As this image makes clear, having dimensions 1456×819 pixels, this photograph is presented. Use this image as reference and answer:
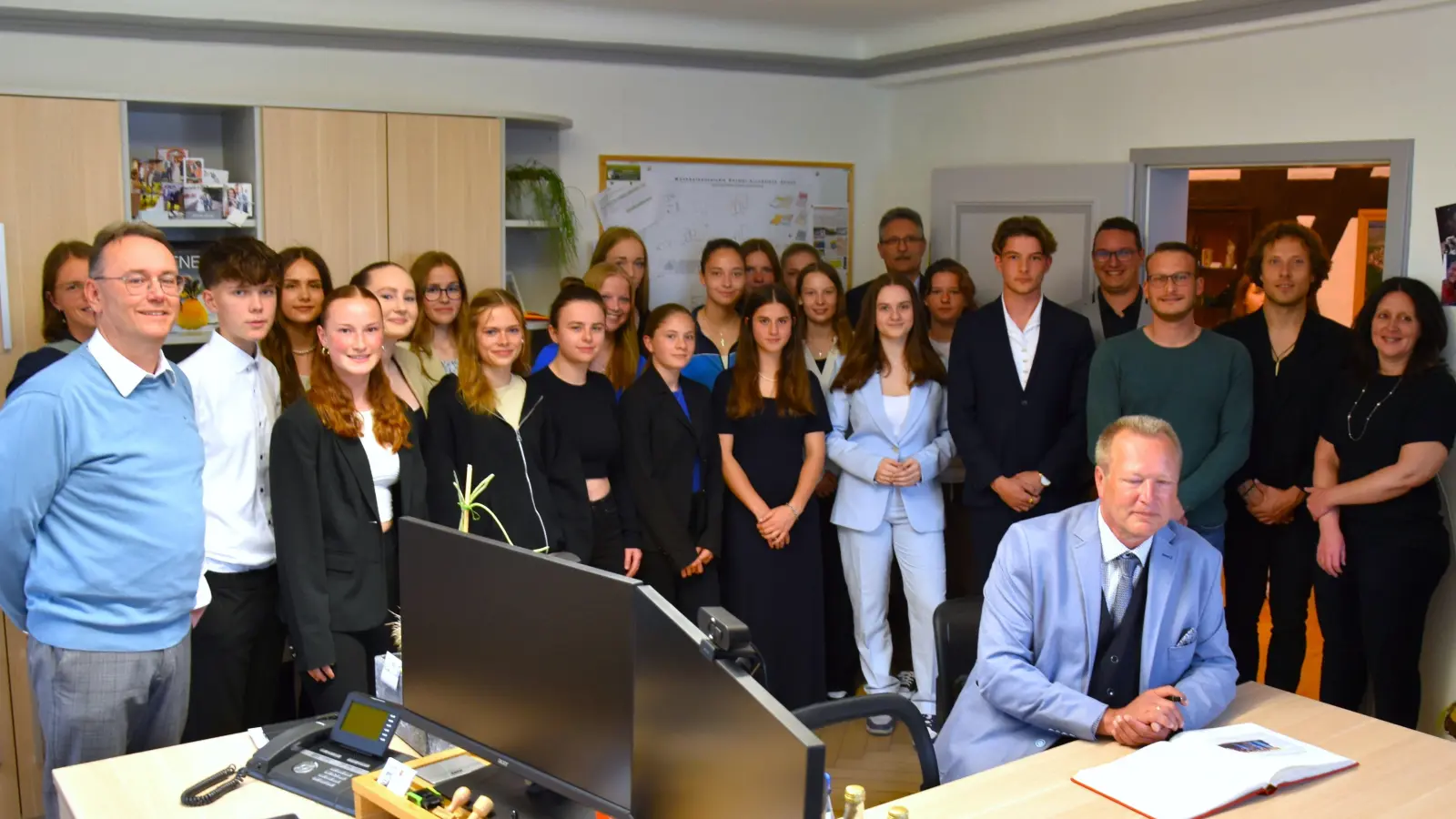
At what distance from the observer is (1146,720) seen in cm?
238

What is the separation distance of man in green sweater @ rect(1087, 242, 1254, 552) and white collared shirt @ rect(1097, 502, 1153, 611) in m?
1.45

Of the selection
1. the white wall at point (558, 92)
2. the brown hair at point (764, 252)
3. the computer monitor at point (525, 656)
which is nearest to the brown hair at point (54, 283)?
the white wall at point (558, 92)

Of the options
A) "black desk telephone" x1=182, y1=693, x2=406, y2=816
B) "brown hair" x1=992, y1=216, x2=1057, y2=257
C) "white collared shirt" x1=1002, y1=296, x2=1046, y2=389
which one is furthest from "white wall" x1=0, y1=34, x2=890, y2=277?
"black desk telephone" x1=182, y1=693, x2=406, y2=816

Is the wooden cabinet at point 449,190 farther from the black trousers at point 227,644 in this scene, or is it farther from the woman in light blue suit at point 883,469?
the black trousers at point 227,644

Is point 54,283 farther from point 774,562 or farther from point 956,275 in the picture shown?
point 956,275

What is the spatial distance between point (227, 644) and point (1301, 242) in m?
3.56

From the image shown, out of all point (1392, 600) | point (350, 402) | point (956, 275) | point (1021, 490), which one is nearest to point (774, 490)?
point (1021, 490)

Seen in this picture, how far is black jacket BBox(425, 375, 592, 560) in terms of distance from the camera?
351cm

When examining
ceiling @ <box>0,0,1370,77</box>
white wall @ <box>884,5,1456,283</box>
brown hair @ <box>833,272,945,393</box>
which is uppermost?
ceiling @ <box>0,0,1370,77</box>

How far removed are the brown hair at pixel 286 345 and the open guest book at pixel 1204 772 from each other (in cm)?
218

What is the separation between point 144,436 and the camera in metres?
2.57

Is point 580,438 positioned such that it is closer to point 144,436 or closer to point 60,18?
point 144,436

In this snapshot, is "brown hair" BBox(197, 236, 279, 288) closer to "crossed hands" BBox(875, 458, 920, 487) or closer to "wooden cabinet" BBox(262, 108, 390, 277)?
"wooden cabinet" BBox(262, 108, 390, 277)

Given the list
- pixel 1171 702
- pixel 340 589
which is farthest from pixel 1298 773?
pixel 340 589
